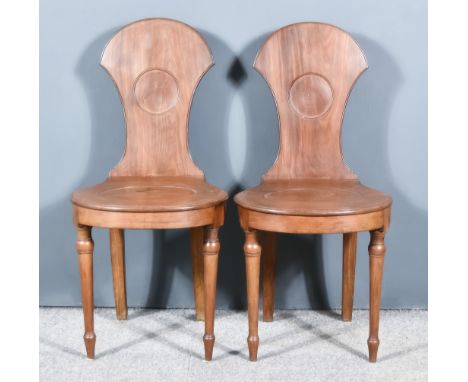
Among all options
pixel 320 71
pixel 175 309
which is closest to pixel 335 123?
pixel 320 71

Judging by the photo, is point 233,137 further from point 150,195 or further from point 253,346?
point 253,346

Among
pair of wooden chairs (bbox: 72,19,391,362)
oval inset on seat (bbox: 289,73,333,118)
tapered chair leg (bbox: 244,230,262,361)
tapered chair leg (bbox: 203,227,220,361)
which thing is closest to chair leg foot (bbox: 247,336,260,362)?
tapered chair leg (bbox: 244,230,262,361)

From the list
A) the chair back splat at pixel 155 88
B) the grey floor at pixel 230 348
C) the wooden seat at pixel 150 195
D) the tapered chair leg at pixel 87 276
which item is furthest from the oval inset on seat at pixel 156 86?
the grey floor at pixel 230 348

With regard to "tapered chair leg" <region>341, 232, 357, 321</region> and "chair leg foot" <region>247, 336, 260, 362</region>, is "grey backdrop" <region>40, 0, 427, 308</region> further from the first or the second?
"chair leg foot" <region>247, 336, 260, 362</region>

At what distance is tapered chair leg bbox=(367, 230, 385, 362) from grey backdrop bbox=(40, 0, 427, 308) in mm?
450

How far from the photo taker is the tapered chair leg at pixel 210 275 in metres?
1.97

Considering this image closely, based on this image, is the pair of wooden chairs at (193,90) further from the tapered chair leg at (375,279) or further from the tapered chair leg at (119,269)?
the tapered chair leg at (375,279)

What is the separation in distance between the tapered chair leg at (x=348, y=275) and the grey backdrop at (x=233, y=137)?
0.12 metres

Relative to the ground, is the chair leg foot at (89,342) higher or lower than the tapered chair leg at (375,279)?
lower

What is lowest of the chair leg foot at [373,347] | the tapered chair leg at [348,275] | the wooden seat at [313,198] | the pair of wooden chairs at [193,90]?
the chair leg foot at [373,347]

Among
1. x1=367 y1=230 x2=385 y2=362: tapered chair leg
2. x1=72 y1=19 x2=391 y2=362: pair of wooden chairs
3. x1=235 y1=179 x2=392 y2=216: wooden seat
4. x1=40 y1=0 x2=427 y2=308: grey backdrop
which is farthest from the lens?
x1=40 y1=0 x2=427 y2=308: grey backdrop

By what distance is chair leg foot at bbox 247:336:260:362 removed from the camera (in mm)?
2000

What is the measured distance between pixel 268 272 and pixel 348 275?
0.26m

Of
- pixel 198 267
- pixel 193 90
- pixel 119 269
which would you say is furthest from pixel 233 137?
pixel 119 269
